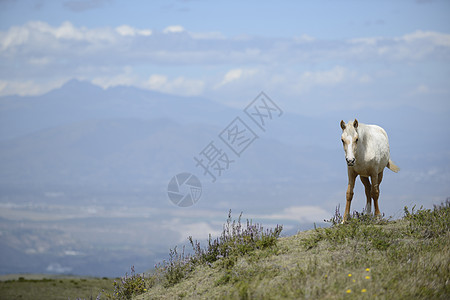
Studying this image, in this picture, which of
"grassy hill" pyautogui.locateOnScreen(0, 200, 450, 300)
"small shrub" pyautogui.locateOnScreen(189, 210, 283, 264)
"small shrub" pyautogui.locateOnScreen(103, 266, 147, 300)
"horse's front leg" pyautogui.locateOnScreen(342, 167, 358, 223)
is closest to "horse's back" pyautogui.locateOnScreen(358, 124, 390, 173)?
"horse's front leg" pyautogui.locateOnScreen(342, 167, 358, 223)

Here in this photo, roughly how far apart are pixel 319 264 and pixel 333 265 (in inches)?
11.6

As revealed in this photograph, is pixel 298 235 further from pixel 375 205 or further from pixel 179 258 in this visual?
pixel 179 258

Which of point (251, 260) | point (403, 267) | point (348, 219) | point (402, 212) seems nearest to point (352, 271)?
point (403, 267)

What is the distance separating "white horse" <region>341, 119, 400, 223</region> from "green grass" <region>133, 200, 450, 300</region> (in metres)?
0.81

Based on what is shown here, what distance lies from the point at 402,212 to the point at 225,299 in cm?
589

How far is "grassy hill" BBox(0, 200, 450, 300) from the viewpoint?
30.0 ft

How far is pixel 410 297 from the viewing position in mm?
8836

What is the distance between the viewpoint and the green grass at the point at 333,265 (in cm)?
912

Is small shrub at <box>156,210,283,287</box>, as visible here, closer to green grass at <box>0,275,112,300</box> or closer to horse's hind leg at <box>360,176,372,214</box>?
horse's hind leg at <box>360,176,372,214</box>

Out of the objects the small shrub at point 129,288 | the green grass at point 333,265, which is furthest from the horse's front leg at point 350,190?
the small shrub at point 129,288

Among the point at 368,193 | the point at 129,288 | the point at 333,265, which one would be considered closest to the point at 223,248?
the point at 129,288

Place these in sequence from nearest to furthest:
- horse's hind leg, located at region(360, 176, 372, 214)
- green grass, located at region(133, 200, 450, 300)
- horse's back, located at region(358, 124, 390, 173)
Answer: green grass, located at region(133, 200, 450, 300) < horse's back, located at region(358, 124, 390, 173) < horse's hind leg, located at region(360, 176, 372, 214)

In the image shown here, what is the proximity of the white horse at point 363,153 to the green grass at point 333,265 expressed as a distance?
81 centimetres

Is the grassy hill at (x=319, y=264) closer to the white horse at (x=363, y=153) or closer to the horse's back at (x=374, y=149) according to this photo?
the white horse at (x=363, y=153)
